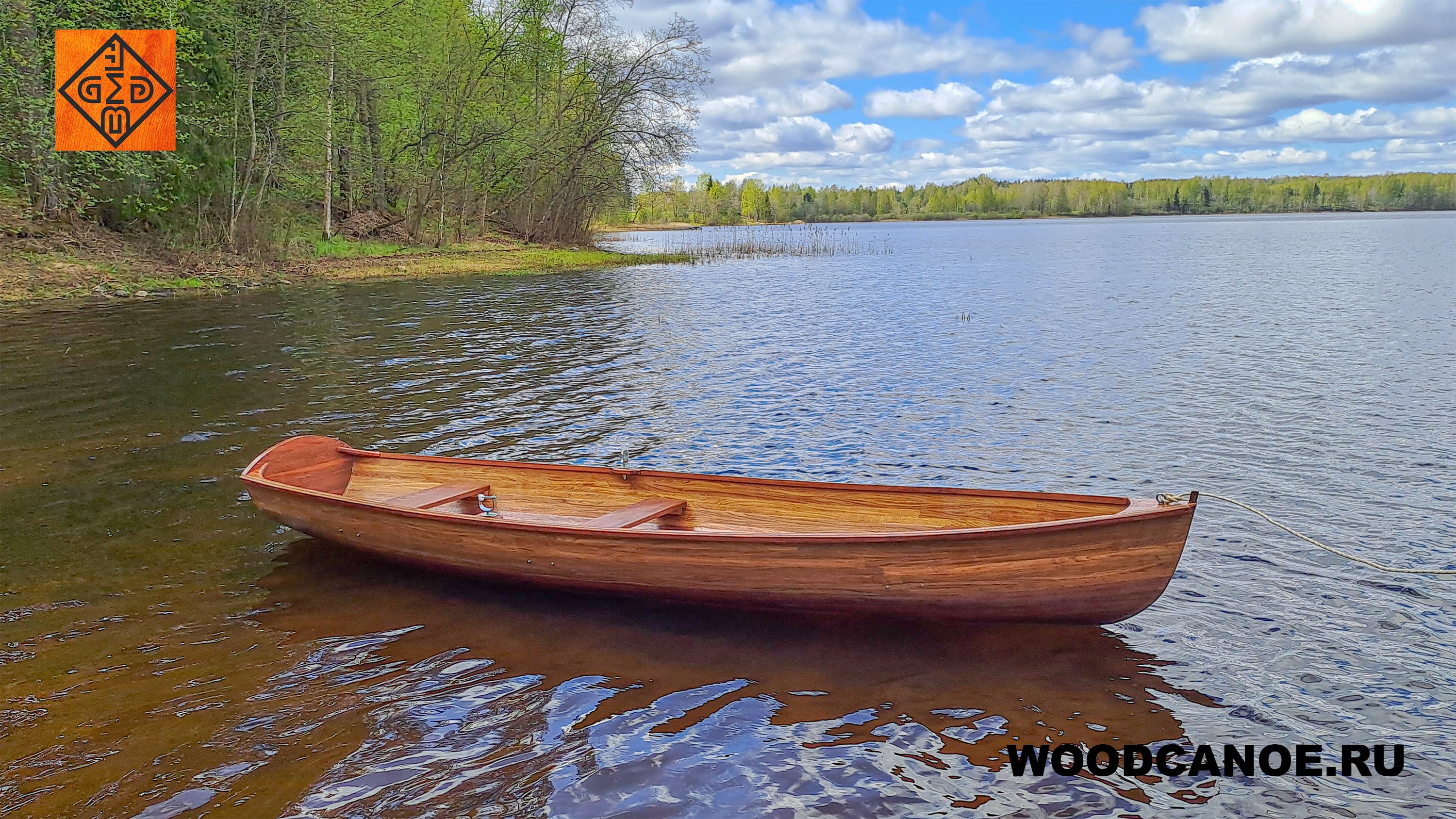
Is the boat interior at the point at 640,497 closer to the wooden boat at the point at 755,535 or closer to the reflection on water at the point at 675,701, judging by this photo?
the wooden boat at the point at 755,535

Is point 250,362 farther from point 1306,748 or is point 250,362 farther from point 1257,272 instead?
point 1257,272

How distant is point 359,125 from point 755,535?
35.6 metres

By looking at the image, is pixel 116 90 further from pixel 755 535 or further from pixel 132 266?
pixel 755 535

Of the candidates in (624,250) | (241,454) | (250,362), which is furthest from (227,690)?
(624,250)

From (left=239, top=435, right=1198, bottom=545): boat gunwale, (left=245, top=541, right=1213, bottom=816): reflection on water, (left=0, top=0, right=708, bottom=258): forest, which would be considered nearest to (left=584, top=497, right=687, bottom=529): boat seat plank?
(left=239, top=435, right=1198, bottom=545): boat gunwale

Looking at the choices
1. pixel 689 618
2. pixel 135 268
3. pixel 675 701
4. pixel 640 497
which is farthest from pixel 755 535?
pixel 135 268

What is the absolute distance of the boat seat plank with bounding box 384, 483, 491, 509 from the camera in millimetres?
7668

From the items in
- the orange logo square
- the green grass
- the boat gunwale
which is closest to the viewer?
the boat gunwale

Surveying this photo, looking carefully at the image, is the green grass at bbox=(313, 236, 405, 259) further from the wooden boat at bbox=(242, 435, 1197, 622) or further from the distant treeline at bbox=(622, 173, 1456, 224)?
the distant treeline at bbox=(622, 173, 1456, 224)

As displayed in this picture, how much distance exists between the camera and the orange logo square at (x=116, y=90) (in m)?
22.2

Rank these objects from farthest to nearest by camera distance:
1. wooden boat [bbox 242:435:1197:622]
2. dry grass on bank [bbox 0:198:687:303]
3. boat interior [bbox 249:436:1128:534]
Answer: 1. dry grass on bank [bbox 0:198:687:303]
2. boat interior [bbox 249:436:1128:534]
3. wooden boat [bbox 242:435:1197:622]

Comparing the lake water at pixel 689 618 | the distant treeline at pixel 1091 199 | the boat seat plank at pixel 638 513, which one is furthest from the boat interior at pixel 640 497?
the distant treeline at pixel 1091 199

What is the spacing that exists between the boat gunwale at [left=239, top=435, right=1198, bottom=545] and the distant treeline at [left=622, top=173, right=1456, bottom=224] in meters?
130

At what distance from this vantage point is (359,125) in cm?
3628
